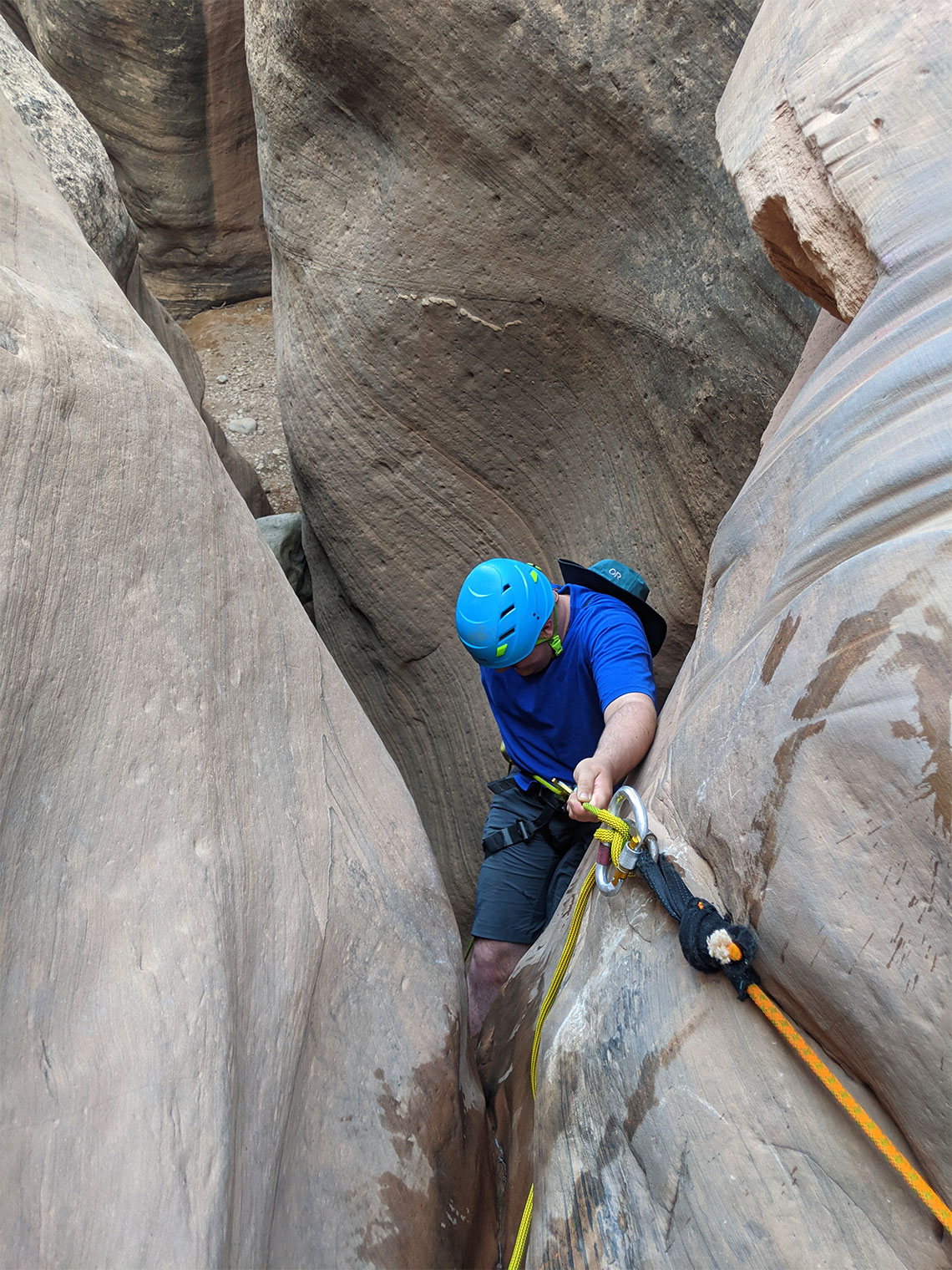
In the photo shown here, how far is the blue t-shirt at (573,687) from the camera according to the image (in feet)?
7.70

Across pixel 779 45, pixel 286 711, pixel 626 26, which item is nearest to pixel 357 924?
pixel 286 711

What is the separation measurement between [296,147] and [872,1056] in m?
3.65

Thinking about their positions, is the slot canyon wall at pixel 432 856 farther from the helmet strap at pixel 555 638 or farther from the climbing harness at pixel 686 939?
the helmet strap at pixel 555 638

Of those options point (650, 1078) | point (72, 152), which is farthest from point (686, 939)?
point (72, 152)

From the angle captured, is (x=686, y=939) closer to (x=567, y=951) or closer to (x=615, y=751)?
(x=567, y=951)

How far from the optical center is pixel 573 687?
255 centimetres

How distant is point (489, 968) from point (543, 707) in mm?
793

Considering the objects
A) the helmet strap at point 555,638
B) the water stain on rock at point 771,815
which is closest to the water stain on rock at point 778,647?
the water stain on rock at point 771,815

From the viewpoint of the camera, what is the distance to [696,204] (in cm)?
294

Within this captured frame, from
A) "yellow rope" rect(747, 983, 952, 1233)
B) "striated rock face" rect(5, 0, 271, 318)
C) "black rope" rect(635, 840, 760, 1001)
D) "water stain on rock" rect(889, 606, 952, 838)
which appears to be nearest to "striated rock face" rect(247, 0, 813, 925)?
"black rope" rect(635, 840, 760, 1001)

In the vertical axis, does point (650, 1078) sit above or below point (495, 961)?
above

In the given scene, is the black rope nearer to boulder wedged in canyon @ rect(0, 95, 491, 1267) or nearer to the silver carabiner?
the silver carabiner

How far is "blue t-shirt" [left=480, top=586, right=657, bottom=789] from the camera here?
2348mm

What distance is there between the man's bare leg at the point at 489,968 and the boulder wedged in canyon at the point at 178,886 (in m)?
0.74
